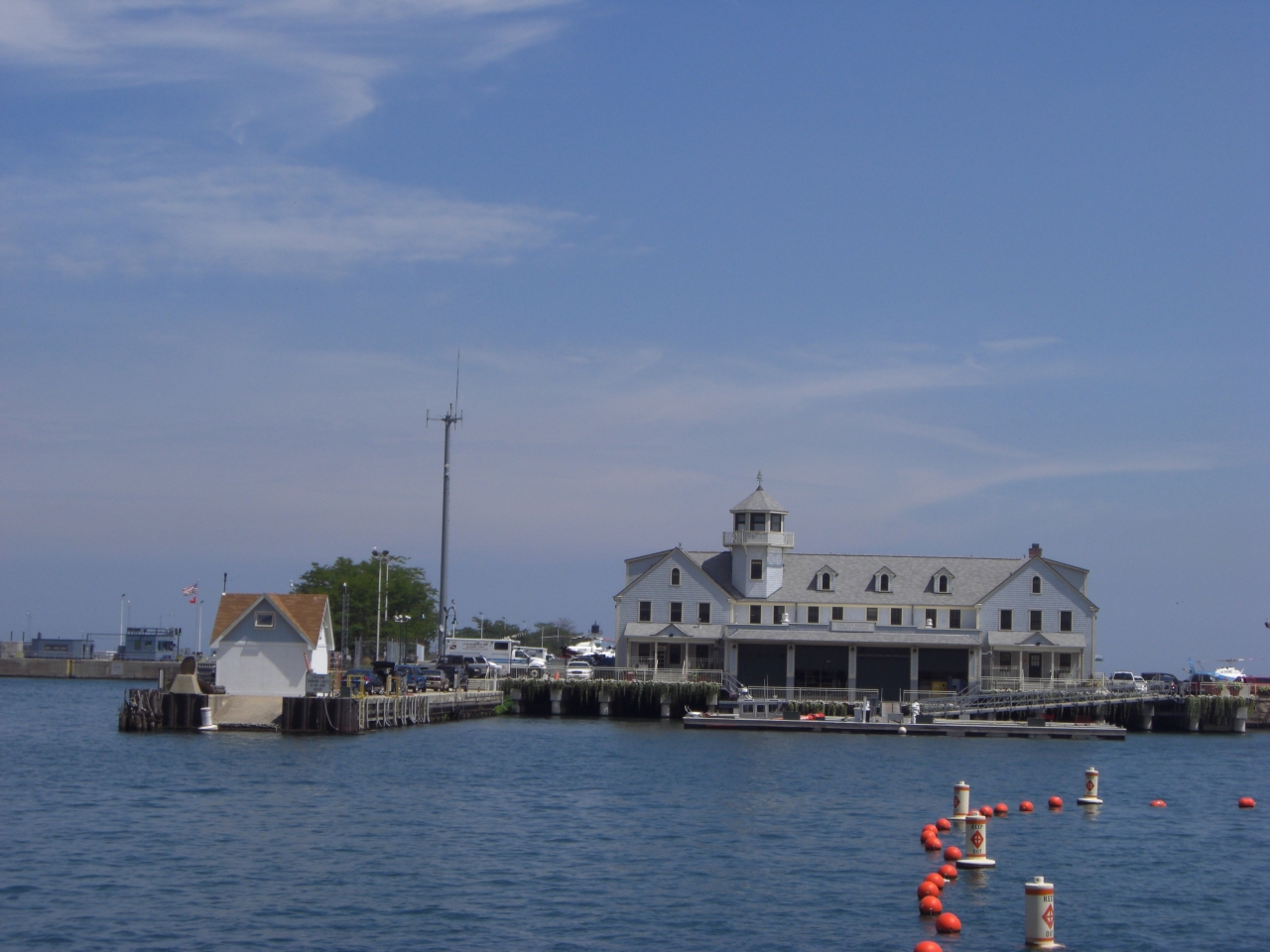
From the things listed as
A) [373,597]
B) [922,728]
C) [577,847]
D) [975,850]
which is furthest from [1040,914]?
[373,597]

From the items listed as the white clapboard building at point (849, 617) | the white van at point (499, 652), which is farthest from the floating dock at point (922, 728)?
the white van at point (499, 652)

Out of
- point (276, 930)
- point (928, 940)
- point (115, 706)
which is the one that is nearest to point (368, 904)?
point (276, 930)

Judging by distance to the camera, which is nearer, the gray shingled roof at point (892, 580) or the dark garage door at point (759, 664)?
the gray shingled roof at point (892, 580)

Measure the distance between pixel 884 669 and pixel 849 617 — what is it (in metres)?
3.69

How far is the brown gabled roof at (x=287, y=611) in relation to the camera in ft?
207

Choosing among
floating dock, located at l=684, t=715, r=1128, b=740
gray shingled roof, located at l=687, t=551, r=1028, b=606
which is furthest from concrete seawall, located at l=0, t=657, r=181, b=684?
floating dock, located at l=684, t=715, r=1128, b=740

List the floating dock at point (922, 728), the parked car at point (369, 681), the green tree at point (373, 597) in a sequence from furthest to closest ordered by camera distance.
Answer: the green tree at point (373, 597) → the parked car at point (369, 681) → the floating dock at point (922, 728)

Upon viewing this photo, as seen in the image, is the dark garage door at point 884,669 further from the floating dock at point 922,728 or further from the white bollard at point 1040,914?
the white bollard at point 1040,914

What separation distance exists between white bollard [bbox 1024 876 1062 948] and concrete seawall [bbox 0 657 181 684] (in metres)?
127

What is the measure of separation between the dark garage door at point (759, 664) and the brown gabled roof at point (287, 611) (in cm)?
3115

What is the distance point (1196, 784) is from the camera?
54219mm

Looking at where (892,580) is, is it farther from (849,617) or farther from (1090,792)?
(1090,792)

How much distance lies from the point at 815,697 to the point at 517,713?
17434 millimetres

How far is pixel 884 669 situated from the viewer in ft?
283
